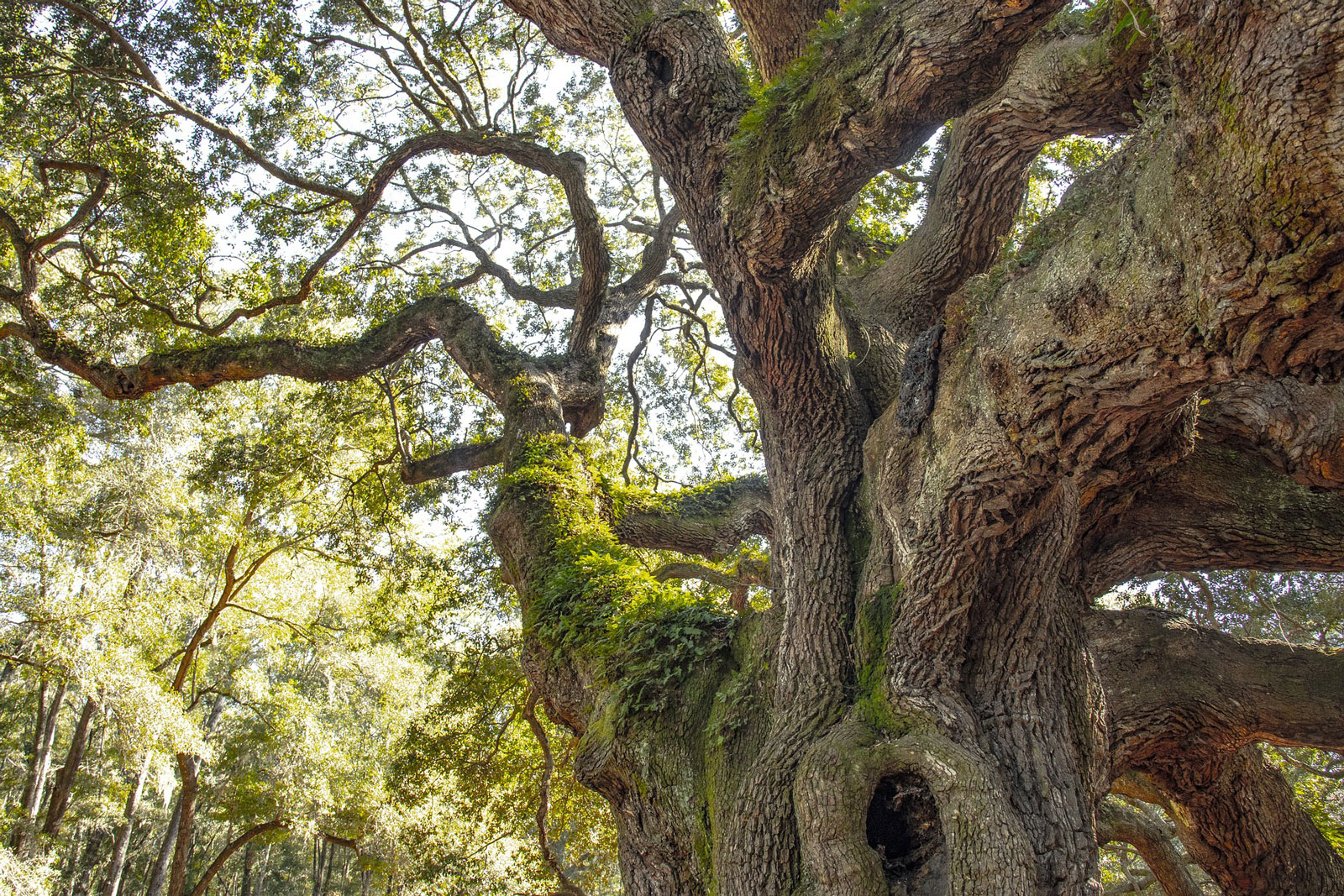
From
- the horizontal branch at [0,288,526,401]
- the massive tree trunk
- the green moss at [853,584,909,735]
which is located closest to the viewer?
the massive tree trunk

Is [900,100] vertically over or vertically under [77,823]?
over

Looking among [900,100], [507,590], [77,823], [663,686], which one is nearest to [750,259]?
[900,100]

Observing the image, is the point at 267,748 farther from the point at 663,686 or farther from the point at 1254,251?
the point at 1254,251

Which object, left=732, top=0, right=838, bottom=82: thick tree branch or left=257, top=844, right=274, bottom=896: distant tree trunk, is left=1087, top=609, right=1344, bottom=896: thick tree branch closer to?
left=732, top=0, right=838, bottom=82: thick tree branch

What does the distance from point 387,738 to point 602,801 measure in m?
13.6

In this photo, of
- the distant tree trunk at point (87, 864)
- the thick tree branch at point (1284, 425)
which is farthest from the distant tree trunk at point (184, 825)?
the thick tree branch at point (1284, 425)

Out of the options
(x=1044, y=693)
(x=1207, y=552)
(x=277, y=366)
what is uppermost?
(x=277, y=366)

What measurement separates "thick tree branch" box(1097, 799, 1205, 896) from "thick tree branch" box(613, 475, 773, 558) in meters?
3.32

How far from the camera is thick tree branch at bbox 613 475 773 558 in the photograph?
641cm

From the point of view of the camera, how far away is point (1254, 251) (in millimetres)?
2162

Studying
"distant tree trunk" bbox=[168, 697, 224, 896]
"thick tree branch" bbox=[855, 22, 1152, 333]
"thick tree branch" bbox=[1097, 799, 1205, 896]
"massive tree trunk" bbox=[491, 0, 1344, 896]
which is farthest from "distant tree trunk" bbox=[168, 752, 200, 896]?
"thick tree branch" bbox=[855, 22, 1152, 333]

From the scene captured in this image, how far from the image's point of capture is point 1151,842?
5922mm

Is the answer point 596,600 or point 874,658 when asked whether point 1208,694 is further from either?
point 596,600

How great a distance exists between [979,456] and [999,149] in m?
1.96
